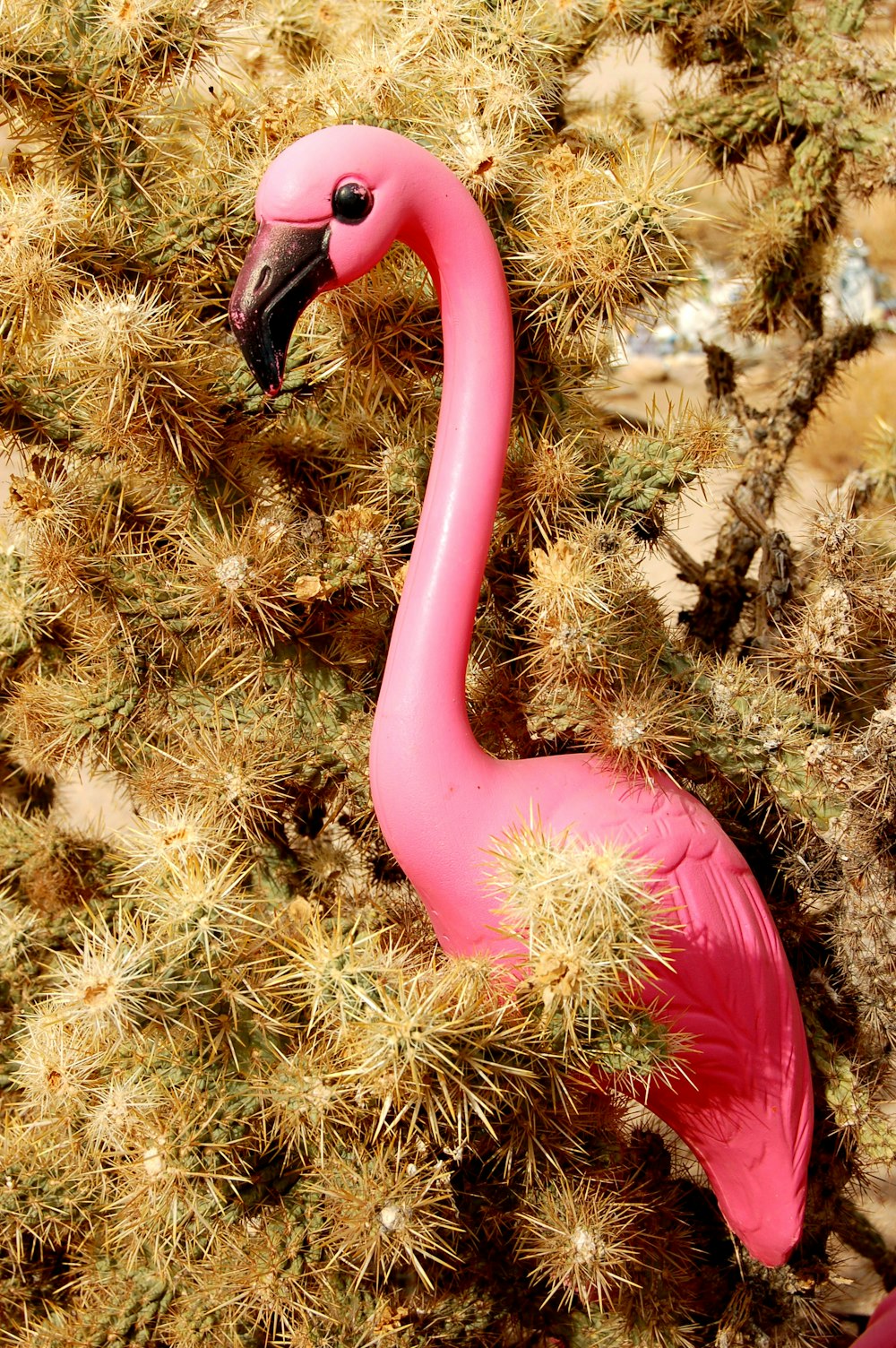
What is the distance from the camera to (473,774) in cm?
94

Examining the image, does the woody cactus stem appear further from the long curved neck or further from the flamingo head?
the flamingo head

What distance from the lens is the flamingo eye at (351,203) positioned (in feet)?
Answer: 2.77

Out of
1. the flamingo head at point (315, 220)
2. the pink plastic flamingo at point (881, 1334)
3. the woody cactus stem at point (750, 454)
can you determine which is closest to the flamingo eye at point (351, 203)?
the flamingo head at point (315, 220)

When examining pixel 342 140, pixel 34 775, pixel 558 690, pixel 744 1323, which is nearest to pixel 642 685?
pixel 558 690

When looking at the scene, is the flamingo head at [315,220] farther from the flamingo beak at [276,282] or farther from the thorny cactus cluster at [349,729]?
the thorny cactus cluster at [349,729]

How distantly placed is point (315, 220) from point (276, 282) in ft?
0.16

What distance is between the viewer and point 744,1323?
45.6 inches

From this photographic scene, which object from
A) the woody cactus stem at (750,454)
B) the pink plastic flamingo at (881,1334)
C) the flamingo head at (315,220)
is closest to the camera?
the flamingo head at (315,220)

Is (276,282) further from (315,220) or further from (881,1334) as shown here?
(881,1334)

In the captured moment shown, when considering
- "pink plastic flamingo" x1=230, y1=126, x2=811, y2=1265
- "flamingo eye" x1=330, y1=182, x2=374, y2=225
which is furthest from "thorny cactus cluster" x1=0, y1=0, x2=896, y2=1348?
"flamingo eye" x1=330, y1=182, x2=374, y2=225

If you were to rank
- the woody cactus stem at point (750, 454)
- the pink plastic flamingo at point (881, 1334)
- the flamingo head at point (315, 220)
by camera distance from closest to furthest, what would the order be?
the flamingo head at point (315, 220) → the pink plastic flamingo at point (881, 1334) → the woody cactus stem at point (750, 454)

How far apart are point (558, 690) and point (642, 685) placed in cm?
7

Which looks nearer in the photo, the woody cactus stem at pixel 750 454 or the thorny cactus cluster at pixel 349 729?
the thorny cactus cluster at pixel 349 729

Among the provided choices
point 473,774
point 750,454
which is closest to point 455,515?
point 473,774
